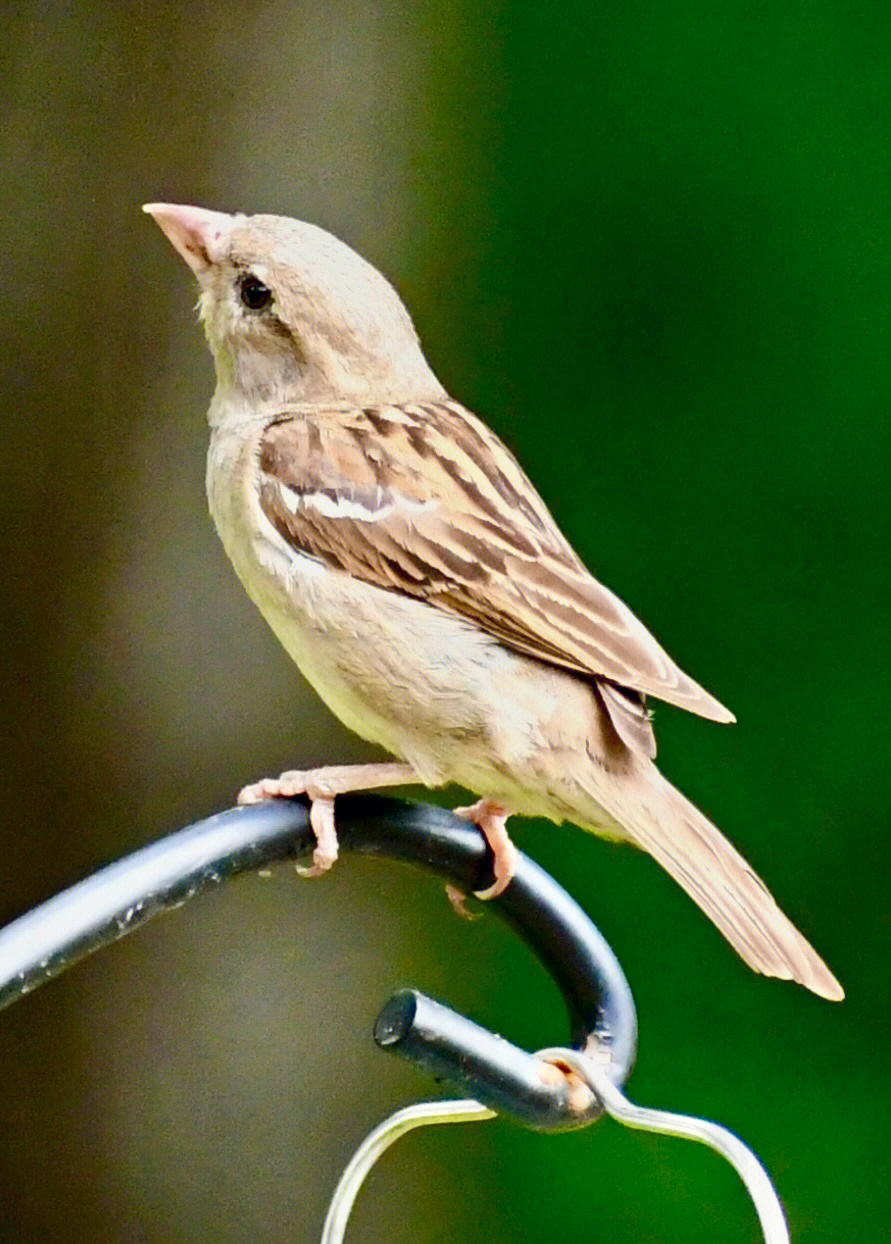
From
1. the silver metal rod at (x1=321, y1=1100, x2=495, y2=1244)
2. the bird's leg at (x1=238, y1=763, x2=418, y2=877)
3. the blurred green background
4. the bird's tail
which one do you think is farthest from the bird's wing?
the blurred green background

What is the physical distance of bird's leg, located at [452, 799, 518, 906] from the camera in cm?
224

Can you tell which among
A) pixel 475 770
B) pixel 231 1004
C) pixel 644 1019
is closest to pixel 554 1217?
pixel 644 1019

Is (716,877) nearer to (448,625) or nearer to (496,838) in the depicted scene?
(496,838)

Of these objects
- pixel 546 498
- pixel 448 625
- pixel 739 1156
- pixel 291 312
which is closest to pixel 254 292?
pixel 291 312

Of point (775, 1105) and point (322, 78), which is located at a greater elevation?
point (322, 78)

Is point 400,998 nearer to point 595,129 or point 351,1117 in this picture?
point 351,1117

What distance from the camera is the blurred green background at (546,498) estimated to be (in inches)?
145

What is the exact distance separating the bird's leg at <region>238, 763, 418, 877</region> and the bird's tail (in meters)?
0.28

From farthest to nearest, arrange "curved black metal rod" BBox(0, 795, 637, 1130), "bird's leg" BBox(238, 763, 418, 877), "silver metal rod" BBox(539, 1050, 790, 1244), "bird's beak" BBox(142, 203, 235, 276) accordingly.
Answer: "bird's beak" BBox(142, 203, 235, 276) → "bird's leg" BBox(238, 763, 418, 877) → "curved black metal rod" BBox(0, 795, 637, 1130) → "silver metal rod" BBox(539, 1050, 790, 1244)

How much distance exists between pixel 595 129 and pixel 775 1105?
1.93m

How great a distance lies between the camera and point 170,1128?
3801 millimetres

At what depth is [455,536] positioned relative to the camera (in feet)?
8.52

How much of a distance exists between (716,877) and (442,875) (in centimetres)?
30

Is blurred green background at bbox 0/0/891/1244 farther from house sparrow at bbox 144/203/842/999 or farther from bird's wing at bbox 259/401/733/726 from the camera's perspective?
bird's wing at bbox 259/401/733/726
